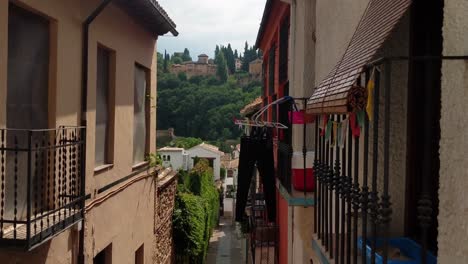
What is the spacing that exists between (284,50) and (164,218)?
5131 mm

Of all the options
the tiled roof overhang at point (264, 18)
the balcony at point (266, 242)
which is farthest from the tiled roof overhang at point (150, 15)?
the balcony at point (266, 242)

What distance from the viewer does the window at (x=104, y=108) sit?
7457 millimetres

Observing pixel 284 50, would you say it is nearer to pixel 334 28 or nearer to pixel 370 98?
pixel 334 28

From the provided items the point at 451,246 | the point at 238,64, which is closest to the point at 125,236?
the point at 451,246

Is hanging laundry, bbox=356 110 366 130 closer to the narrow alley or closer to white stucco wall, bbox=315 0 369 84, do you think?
white stucco wall, bbox=315 0 369 84

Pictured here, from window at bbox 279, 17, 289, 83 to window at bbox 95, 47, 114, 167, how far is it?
3.52 metres

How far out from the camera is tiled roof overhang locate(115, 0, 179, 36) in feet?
26.5

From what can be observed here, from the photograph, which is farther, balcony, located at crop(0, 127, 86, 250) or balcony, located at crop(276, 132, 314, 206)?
balcony, located at crop(276, 132, 314, 206)

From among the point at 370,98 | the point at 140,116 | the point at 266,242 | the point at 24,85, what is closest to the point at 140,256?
the point at 140,116

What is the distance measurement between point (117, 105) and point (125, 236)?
234 cm

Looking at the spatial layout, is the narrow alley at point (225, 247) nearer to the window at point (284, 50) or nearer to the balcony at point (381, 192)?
the window at point (284, 50)

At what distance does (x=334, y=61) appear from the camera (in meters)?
5.32

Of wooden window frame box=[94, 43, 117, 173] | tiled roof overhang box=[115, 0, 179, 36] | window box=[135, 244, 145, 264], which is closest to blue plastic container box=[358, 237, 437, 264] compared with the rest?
wooden window frame box=[94, 43, 117, 173]

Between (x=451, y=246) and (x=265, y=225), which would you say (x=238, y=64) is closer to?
(x=265, y=225)
